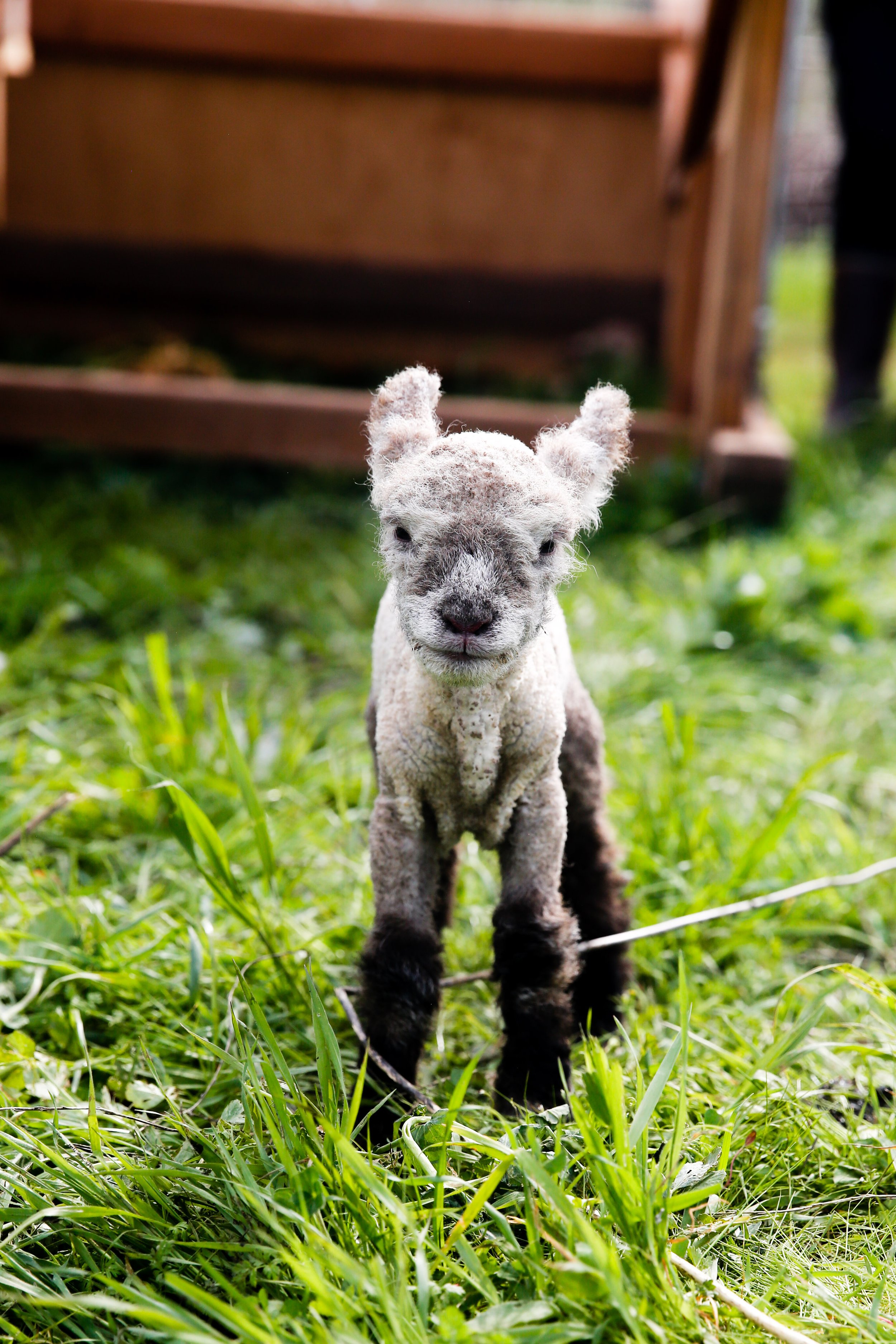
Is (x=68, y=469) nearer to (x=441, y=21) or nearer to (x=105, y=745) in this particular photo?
(x=105, y=745)

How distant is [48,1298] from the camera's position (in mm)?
1316

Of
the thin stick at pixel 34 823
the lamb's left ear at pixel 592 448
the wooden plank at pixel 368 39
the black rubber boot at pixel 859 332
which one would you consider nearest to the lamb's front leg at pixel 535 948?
the lamb's left ear at pixel 592 448

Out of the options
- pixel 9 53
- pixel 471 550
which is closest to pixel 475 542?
pixel 471 550

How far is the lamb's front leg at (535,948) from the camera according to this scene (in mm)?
1709

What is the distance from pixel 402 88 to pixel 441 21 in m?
0.41

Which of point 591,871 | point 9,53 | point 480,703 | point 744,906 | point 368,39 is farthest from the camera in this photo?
point 368,39

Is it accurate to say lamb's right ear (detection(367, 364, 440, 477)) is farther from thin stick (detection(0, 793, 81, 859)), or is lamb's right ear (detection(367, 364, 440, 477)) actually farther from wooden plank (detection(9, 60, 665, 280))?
wooden plank (detection(9, 60, 665, 280))

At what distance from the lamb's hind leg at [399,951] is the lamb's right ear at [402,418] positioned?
52cm

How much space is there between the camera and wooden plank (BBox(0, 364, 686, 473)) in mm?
4824

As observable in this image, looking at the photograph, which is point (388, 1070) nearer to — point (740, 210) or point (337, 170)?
point (740, 210)

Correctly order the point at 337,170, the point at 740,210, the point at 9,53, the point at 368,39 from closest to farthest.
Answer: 1. the point at 740,210
2. the point at 9,53
3. the point at 368,39
4. the point at 337,170

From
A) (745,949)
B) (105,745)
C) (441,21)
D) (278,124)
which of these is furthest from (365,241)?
(745,949)

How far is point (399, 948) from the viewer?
1.69 meters

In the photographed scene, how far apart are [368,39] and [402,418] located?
565cm
